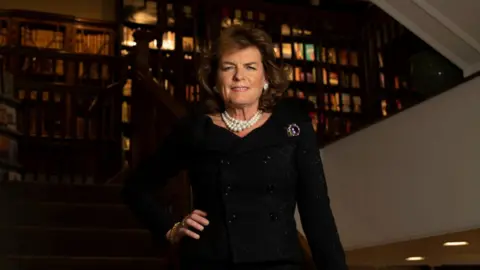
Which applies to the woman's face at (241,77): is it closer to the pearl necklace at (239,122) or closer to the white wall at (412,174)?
the pearl necklace at (239,122)

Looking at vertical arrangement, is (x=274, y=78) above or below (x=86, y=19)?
below

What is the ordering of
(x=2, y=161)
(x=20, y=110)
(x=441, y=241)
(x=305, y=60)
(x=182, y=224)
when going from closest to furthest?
(x=182, y=224) < (x=441, y=241) < (x=2, y=161) < (x=20, y=110) < (x=305, y=60)

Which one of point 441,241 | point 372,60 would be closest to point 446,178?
point 441,241

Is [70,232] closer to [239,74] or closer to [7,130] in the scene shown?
[7,130]

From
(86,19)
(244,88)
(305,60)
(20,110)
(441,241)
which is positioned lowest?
(441,241)

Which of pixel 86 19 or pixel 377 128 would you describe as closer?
pixel 377 128

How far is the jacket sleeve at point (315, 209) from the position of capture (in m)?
1.22

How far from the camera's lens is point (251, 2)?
24.3ft

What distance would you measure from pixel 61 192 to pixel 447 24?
2.66 m

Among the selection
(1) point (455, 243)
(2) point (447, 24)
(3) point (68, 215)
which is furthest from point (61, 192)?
(2) point (447, 24)

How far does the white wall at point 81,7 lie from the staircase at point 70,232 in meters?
3.52

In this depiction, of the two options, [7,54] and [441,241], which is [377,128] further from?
[7,54]

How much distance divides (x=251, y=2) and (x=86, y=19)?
6.02 ft

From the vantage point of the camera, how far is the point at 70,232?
376cm
